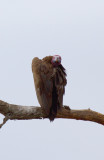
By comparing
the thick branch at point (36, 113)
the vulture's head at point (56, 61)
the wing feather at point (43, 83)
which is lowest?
the thick branch at point (36, 113)

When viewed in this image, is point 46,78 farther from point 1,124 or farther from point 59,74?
point 1,124

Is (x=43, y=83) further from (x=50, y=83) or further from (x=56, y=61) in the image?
(x=56, y=61)

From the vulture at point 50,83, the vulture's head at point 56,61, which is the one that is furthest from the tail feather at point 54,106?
the vulture's head at point 56,61

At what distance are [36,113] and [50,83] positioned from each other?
0.75 metres

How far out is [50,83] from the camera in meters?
9.89

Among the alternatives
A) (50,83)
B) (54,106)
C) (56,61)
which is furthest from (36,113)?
(56,61)

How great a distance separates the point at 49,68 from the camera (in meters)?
10.3

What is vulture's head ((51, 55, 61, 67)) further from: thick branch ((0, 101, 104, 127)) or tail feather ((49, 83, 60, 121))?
thick branch ((0, 101, 104, 127))

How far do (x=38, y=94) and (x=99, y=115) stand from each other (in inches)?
52.2

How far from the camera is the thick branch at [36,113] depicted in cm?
909

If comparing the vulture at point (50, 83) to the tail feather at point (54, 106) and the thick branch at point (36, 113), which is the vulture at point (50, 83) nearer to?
the tail feather at point (54, 106)

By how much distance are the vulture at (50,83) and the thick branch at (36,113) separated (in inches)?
6.0

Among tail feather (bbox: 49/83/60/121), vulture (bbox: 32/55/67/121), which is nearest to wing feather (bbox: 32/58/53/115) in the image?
vulture (bbox: 32/55/67/121)

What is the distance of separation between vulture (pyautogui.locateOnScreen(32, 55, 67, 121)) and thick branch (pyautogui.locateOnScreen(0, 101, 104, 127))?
6.0 inches
